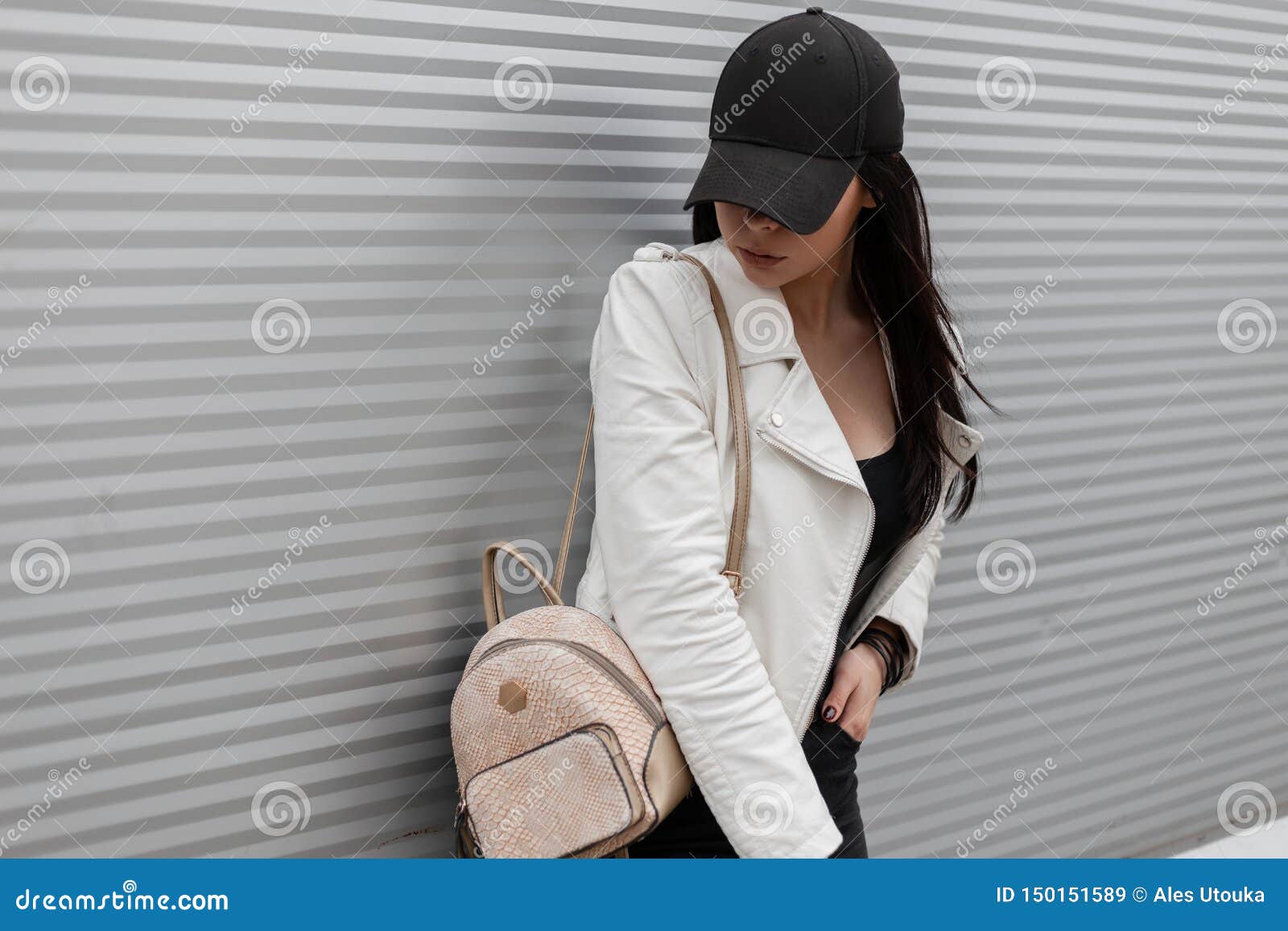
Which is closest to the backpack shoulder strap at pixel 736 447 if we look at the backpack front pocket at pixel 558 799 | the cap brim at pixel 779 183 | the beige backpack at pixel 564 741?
the beige backpack at pixel 564 741

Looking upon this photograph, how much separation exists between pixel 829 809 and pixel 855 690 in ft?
0.75

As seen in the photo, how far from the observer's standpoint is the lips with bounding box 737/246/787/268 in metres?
1.92

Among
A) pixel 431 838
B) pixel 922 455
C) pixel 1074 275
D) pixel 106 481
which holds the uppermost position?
pixel 1074 275

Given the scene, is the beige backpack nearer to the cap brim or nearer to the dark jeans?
the dark jeans

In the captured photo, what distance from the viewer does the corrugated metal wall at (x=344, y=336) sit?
1.86 metres

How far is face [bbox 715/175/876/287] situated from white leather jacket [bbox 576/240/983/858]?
0.22ft

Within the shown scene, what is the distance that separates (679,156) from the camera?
7.96 feet

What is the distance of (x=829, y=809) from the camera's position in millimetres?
2121

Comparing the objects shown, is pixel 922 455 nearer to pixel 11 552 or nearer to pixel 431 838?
pixel 431 838

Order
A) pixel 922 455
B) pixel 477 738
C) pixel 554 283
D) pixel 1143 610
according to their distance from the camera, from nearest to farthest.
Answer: pixel 477 738 → pixel 922 455 → pixel 554 283 → pixel 1143 610

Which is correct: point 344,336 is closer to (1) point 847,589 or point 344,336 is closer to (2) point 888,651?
(1) point 847,589

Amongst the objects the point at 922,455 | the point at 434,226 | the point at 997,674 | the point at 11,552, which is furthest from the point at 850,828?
the point at 11,552

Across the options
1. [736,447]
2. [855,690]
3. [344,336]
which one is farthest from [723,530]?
[344,336]

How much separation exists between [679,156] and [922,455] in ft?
2.77
